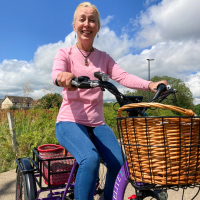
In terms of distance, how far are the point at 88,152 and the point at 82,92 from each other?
57 cm

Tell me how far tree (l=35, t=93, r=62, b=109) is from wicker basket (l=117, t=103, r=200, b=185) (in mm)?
5962

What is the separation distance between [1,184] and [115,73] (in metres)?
2.94

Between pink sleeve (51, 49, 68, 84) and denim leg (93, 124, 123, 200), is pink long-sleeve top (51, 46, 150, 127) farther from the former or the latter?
denim leg (93, 124, 123, 200)

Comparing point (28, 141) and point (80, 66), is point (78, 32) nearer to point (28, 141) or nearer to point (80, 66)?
point (80, 66)

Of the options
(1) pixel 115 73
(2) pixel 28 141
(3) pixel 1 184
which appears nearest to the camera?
(1) pixel 115 73

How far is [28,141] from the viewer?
16.4ft

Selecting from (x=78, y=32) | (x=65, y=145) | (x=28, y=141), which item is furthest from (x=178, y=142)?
(x=28, y=141)

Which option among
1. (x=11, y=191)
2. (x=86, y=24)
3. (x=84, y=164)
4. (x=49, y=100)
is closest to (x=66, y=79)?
(x=84, y=164)

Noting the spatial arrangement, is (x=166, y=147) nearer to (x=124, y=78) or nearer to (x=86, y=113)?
(x=86, y=113)

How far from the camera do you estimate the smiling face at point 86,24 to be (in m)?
2.03

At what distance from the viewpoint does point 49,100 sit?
24.7 feet

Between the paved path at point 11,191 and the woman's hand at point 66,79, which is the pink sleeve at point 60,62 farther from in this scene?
the paved path at point 11,191

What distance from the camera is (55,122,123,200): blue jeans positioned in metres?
1.65

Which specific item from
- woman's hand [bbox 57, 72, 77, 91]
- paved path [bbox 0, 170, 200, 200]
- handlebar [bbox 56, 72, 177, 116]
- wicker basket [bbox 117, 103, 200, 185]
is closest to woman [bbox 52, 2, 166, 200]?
woman's hand [bbox 57, 72, 77, 91]
